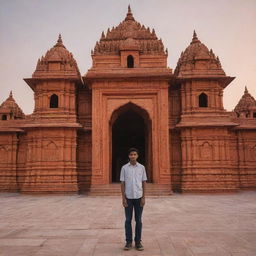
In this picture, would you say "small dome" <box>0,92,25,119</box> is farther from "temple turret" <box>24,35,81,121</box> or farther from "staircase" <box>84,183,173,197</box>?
"staircase" <box>84,183,173,197</box>

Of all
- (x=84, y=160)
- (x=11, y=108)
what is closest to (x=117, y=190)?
(x=84, y=160)

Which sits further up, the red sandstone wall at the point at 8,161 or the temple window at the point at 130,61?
the temple window at the point at 130,61

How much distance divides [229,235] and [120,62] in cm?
1663

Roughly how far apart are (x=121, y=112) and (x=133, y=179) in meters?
16.6

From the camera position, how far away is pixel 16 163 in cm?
2417

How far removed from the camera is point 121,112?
22938 millimetres

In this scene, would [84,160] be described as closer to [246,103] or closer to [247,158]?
[247,158]

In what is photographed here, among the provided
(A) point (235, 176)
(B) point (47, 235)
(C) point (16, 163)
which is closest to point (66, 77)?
(C) point (16, 163)

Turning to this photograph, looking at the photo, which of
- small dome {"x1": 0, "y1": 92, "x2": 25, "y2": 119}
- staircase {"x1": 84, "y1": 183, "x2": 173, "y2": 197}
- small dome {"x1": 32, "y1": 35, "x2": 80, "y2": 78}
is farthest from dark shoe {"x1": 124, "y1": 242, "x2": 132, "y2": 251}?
small dome {"x1": 0, "y1": 92, "x2": 25, "y2": 119}

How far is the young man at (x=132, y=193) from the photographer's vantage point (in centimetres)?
627

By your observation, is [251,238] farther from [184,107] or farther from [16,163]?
[16,163]

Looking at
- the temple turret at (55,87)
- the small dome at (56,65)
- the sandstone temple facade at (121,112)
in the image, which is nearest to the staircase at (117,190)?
the sandstone temple facade at (121,112)

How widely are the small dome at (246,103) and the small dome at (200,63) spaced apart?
31.7 ft

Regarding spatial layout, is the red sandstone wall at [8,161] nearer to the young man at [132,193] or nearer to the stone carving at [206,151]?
the stone carving at [206,151]
